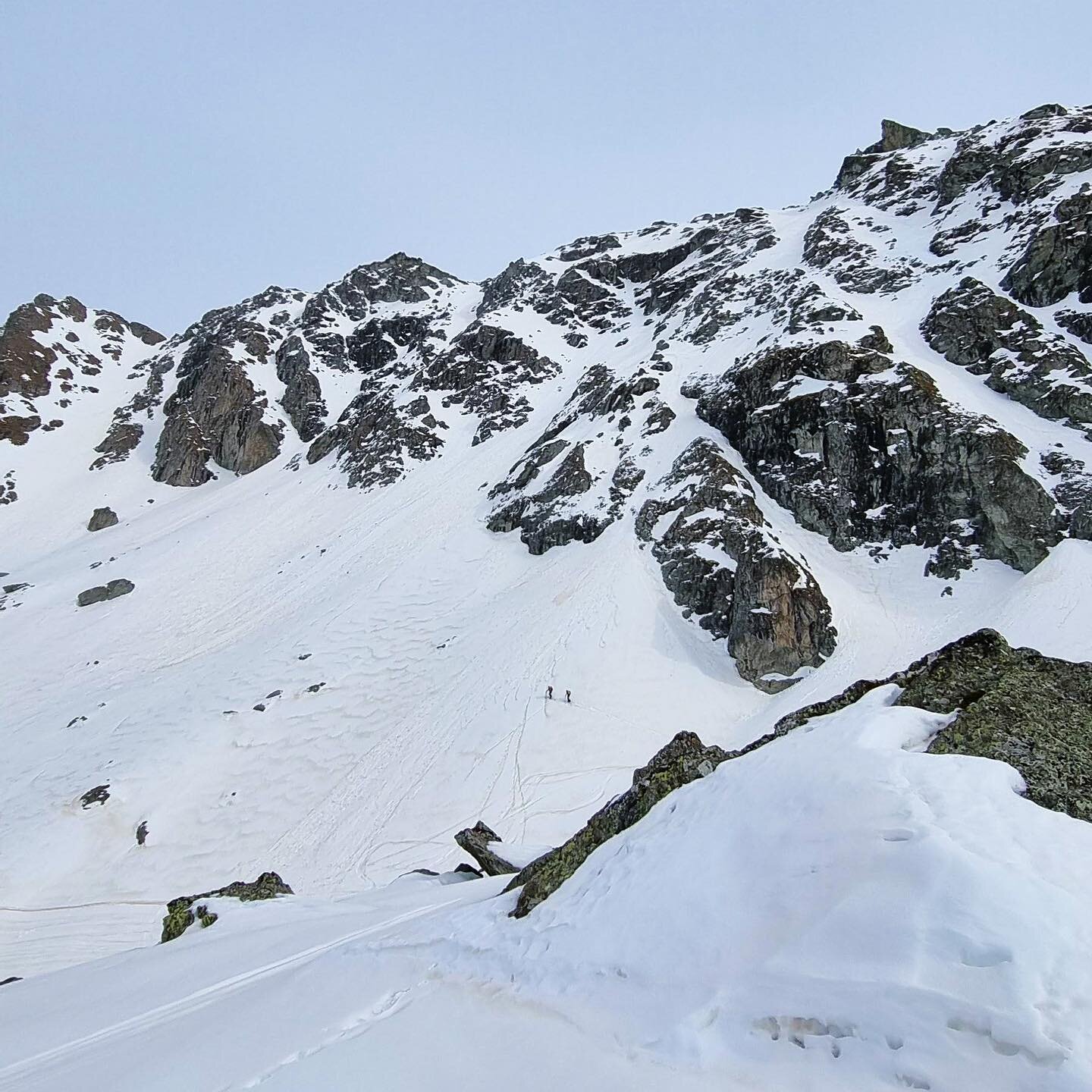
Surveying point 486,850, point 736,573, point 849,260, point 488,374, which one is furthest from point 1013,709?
point 488,374

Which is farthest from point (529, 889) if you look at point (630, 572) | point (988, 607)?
point (988, 607)

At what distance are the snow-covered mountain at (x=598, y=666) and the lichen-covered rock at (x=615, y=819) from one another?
11cm

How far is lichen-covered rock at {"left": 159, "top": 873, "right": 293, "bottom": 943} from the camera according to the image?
10891 millimetres

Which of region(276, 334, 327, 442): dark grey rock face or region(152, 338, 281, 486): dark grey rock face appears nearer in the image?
region(152, 338, 281, 486): dark grey rock face

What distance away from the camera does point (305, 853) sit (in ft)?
56.3

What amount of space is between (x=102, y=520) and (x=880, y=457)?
6635cm

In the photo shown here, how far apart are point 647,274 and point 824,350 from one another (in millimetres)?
54681

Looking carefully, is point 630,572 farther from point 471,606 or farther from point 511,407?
point 511,407

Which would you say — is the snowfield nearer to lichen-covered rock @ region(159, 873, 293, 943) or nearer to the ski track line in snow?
the ski track line in snow

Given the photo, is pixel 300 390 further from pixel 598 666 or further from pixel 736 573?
pixel 736 573

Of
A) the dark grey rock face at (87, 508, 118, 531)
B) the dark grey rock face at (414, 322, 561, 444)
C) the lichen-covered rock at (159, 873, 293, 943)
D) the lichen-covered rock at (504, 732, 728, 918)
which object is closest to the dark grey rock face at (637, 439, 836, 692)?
the lichen-covered rock at (504, 732, 728, 918)

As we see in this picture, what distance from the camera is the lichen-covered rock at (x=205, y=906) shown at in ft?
35.7

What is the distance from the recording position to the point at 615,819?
8.70 metres

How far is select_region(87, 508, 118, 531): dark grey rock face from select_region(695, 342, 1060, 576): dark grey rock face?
57.1 meters
